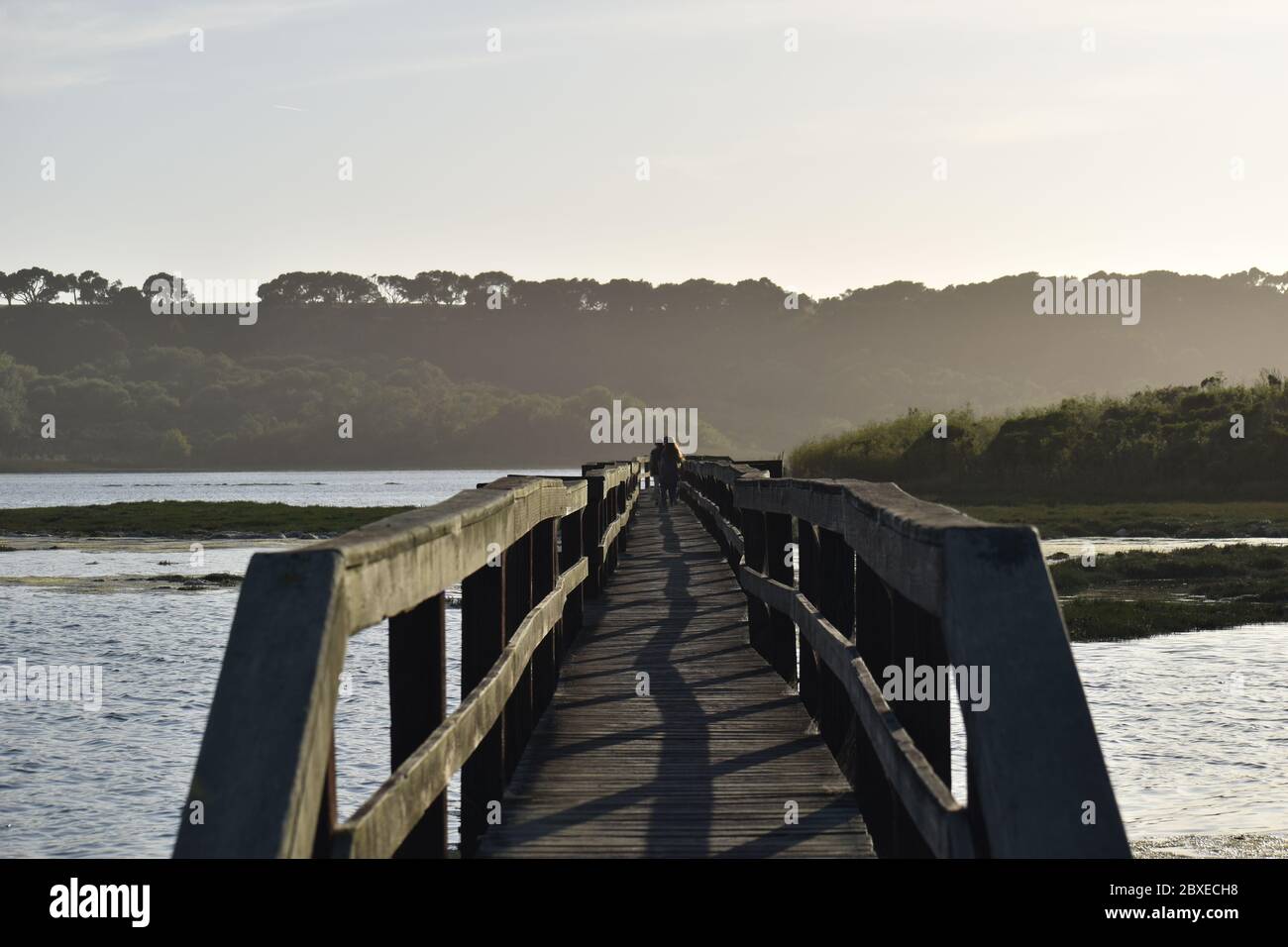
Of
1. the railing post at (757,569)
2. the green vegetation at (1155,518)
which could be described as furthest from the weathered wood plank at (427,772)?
the green vegetation at (1155,518)

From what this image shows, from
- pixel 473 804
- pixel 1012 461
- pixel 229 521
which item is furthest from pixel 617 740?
pixel 229 521

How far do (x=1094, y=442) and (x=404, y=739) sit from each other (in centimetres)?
5048

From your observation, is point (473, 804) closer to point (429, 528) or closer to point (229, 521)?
point (429, 528)

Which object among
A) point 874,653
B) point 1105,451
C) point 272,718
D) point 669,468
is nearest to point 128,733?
point 874,653

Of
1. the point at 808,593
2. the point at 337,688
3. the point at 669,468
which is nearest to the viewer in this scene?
the point at 337,688

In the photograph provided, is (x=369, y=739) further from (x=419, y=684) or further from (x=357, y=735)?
(x=419, y=684)

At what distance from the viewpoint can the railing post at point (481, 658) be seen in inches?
208

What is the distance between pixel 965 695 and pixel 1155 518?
134 feet

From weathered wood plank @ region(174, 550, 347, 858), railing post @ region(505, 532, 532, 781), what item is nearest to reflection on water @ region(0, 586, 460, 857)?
railing post @ region(505, 532, 532, 781)

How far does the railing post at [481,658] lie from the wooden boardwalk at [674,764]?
0.38 feet

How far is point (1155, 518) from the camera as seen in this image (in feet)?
134
